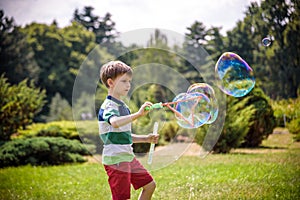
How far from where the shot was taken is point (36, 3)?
7574 millimetres

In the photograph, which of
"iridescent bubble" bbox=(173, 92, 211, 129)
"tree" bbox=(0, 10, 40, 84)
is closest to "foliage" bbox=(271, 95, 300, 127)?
"iridescent bubble" bbox=(173, 92, 211, 129)

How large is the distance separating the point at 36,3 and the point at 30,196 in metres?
4.10

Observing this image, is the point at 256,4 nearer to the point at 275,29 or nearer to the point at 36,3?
the point at 275,29

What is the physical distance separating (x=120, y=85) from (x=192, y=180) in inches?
101

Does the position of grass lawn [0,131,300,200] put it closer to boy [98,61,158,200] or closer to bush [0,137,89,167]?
bush [0,137,89,167]

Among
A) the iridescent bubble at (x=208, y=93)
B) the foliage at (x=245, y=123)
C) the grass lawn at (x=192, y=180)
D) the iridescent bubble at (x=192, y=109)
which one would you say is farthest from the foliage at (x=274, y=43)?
the iridescent bubble at (x=192, y=109)

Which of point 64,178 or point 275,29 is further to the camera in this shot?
point 275,29

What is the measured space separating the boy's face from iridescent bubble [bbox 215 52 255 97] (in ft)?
4.96

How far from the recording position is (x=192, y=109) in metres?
3.91

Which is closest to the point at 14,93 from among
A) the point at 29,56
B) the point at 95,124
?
the point at 95,124

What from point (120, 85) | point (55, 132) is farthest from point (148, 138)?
point (55, 132)

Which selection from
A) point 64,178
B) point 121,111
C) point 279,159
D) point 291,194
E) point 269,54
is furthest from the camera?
point 269,54

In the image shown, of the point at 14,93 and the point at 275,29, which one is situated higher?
the point at 275,29

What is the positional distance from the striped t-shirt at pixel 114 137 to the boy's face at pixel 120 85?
73mm
